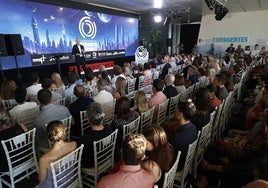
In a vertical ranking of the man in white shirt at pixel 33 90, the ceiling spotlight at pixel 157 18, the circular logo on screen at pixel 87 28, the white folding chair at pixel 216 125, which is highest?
the ceiling spotlight at pixel 157 18

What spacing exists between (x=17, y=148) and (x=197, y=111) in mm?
2040

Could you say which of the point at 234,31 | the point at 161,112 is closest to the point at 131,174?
the point at 161,112

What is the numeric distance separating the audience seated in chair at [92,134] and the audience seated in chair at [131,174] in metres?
0.81

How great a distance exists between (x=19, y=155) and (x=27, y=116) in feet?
2.38

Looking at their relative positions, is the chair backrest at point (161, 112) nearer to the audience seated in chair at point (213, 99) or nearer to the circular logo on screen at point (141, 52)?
the audience seated in chair at point (213, 99)

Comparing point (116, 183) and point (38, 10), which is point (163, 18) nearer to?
point (38, 10)

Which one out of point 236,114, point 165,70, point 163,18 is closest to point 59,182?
point 236,114

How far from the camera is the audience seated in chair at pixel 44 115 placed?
2779 mm

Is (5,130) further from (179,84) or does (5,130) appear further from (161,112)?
(179,84)

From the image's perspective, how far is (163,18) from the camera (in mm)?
13531

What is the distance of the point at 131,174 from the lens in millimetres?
1410

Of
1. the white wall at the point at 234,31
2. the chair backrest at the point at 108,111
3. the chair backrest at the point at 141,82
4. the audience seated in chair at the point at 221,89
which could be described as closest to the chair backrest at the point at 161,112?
the chair backrest at the point at 108,111

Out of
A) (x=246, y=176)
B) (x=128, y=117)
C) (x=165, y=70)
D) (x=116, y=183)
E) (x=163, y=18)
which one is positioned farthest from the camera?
(x=163, y=18)

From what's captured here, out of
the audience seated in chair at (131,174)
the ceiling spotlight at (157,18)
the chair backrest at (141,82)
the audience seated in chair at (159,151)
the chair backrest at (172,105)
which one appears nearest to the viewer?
the audience seated in chair at (131,174)
